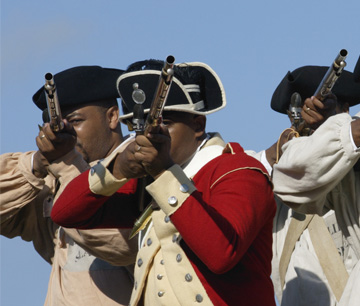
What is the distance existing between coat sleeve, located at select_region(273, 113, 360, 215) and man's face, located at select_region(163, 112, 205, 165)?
0.61m

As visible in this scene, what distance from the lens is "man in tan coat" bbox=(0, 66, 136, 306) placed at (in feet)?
24.7

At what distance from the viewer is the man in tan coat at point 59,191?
7.54 metres

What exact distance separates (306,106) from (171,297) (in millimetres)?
1440

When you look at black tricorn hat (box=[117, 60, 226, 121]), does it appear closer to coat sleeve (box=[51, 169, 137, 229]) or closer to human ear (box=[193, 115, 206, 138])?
human ear (box=[193, 115, 206, 138])

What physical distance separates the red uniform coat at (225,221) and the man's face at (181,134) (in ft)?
0.63

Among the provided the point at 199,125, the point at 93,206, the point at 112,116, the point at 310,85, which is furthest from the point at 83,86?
the point at 93,206

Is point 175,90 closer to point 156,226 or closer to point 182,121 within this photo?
point 182,121

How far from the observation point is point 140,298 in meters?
6.47

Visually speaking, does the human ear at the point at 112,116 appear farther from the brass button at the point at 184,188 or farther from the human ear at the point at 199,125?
the brass button at the point at 184,188

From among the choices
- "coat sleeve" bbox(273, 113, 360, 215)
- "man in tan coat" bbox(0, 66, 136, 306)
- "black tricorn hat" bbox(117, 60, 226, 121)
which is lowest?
Result: "man in tan coat" bbox(0, 66, 136, 306)

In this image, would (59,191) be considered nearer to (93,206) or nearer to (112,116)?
(93,206)

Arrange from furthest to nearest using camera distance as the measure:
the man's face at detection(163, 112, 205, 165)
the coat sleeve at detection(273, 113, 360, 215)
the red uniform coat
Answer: the man's face at detection(163, 112, 205, 165) < the coat sleeve at detection(273, 113, 360, 215) < the red uniform coat

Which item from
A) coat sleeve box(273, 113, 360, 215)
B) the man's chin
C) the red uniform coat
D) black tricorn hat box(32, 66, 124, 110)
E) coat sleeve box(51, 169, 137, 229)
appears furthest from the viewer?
black tricorn hat box(32, 66, 124, 110)

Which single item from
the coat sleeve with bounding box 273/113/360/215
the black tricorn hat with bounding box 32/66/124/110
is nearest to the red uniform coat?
the coat sleeve with bounding box 273/113/360/215
